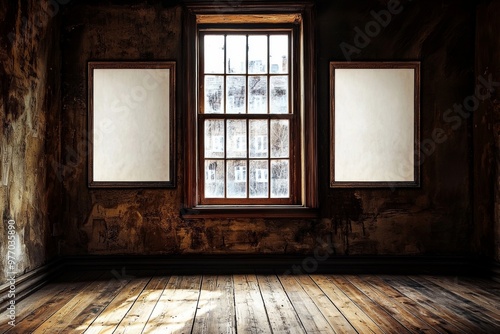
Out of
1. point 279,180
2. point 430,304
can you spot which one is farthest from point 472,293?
point 279,180

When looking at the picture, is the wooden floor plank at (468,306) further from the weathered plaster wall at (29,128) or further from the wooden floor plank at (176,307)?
the weathered plaster wall at (29,128)

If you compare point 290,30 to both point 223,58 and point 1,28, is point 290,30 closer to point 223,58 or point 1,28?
point 223,58

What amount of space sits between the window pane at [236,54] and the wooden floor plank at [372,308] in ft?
7.73

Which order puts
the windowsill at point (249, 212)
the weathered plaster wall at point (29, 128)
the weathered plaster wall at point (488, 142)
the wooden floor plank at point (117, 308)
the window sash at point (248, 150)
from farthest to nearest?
the window sash at point (248, 150) < the windowsill at point (249, 212) < the weathered plaster wall at point (488, 142) < the weathered plaster wall at point (29, 128) < the wooden floor plank at point (117, 308)

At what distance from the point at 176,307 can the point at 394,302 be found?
64.3 inches

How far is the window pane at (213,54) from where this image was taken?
467cm

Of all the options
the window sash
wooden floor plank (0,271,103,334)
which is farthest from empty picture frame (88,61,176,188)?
wooden floor plank (0,271,103,334)

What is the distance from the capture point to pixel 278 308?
317cm

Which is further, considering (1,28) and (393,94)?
(393,94)

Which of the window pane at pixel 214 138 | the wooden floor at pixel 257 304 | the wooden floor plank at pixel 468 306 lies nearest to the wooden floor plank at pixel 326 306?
the wooden floor at pixel 257 304

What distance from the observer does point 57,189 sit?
4.35 m

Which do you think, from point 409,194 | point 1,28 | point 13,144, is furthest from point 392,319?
point 1,28

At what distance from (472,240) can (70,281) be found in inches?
154

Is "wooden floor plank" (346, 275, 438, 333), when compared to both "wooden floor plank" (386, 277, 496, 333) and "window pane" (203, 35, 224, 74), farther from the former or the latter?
"window pane" (203, 35, 224, 74)
